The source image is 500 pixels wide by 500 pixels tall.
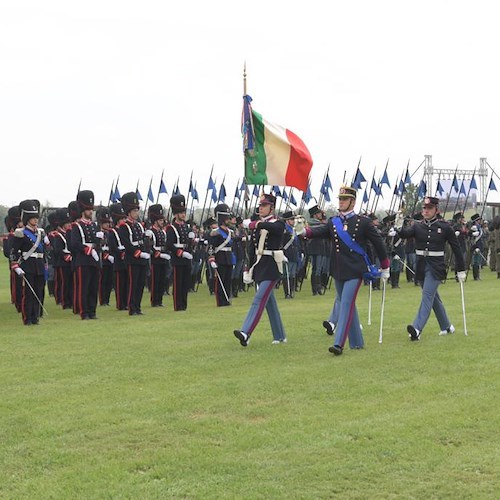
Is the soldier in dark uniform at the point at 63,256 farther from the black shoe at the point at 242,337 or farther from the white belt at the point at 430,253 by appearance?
the white belt at the point at 430,253

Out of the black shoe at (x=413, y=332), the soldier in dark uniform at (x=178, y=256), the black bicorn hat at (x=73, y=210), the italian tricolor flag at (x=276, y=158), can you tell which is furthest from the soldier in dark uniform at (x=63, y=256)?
the black shoe at (x=413, y=332)

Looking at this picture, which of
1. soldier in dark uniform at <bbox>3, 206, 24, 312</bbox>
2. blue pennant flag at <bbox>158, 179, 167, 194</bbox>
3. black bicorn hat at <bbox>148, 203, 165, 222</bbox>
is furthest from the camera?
blue pennant flag at <bbox>158, 179, 167, 194</bbox>

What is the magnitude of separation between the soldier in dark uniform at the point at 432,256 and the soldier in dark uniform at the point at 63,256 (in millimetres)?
8418

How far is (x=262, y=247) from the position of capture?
38.5 ft

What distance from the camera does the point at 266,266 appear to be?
11688mm

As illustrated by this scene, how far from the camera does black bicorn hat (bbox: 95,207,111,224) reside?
21.0 metres

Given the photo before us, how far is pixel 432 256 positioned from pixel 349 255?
1.66 metres

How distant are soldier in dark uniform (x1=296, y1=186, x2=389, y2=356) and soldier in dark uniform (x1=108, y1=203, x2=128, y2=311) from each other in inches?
302

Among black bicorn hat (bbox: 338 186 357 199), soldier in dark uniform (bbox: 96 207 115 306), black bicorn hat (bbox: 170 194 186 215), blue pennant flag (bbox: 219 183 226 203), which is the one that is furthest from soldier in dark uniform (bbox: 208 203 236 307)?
blue pennant flag (bbox: 219 183 226 203)

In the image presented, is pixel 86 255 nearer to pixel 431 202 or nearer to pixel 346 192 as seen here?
pixel 346 192

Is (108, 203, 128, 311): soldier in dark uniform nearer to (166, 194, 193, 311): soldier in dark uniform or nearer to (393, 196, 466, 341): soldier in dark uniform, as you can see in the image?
(166, 194, 193, 311): soldier in dark uniform

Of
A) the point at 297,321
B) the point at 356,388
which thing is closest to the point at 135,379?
the point at 356,388

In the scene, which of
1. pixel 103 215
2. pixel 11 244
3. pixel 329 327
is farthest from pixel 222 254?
pixel 329 327

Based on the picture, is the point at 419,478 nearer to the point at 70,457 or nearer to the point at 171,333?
the point at 70,457
